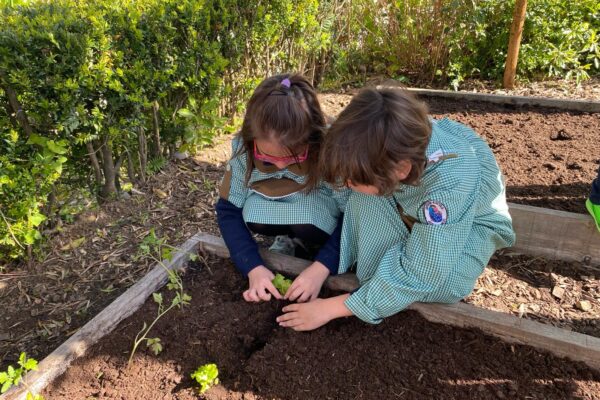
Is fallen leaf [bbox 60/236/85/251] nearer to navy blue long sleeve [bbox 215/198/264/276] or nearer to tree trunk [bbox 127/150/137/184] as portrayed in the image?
tree trunk [bbox 127/150/137/184]

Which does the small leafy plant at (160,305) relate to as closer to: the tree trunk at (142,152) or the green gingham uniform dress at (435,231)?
the green gingham uniform dress at (435,231)

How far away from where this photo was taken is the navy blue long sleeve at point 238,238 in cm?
227

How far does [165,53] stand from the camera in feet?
9.79

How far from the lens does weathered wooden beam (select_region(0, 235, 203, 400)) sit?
1821 millimetres

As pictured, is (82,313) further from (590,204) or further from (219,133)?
(590,204)

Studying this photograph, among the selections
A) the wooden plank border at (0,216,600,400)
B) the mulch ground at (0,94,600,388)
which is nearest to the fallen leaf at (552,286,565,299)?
the mulch ground at (0,94,600,388)

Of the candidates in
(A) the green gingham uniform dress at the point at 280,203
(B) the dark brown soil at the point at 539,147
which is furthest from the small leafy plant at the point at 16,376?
(B) the dark brown soil at the point at 539,147

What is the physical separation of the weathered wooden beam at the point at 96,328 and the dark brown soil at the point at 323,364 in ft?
0.13

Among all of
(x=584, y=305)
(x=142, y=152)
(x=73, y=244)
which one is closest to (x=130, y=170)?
(x=142, y=152)

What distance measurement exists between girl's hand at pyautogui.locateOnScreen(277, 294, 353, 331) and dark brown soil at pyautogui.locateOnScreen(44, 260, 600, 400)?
0.04 m

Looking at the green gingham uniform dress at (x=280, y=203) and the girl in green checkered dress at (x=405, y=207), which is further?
the green gingham uniform dress at (x=280, y=203)

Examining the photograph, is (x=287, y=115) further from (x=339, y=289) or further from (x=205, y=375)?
(x=205, y=375)

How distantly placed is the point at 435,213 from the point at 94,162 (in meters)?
2.03

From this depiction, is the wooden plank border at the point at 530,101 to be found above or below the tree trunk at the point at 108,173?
above
